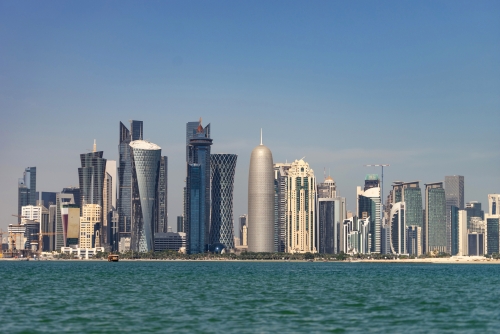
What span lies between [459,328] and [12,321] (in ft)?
122

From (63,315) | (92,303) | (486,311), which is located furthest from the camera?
(92,303)

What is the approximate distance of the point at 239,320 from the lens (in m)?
71.6

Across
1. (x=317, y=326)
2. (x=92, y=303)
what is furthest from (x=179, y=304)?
(x=317, y=326)

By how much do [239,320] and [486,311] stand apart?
26790 millimetres

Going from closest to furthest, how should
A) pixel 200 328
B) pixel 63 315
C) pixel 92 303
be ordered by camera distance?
pixel 200 328 → pixel 63 315 → pixel 92 303

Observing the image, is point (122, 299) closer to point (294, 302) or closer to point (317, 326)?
point (294, 302)

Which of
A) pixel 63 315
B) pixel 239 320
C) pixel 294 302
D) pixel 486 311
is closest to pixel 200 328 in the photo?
pixel 239 320

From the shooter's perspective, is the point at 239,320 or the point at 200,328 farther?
the point at 239,320

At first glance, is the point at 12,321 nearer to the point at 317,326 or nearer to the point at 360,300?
the point at 317,326

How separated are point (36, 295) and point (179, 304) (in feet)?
83.7

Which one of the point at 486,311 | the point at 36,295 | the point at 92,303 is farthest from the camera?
the point at 36,295

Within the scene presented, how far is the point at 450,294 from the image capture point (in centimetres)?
10906

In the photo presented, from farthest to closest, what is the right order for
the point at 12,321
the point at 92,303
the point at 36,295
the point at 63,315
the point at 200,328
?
the point at 36,295 → the point at 92,303 → the point at 63,315 → the point at 12,321 → the point at 200,328

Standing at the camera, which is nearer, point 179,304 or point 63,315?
point 63,315
